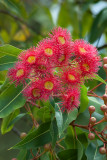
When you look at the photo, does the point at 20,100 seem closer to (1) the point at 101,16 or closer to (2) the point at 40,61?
(2) the point at 40,61

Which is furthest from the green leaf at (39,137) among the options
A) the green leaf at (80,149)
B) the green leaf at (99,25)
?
the green leaf at (99,25)

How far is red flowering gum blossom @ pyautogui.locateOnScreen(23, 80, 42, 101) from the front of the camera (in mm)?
1399

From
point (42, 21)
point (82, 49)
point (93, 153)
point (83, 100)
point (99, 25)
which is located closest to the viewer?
point (82, 49)

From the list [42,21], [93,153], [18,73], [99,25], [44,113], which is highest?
[42,21]

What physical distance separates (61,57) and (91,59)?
0.16 m

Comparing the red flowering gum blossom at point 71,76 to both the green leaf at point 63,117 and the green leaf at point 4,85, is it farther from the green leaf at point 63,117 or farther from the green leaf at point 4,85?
the green leaf at point 4,85

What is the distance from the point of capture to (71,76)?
4.58 ft

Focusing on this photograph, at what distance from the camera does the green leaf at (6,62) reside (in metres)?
1.54

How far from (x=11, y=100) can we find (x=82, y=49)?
0.43m

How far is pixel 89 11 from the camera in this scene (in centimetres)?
378

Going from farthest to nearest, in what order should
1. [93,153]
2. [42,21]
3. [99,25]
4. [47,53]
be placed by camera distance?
[42,21], [99,25], [93,153], [47,53]

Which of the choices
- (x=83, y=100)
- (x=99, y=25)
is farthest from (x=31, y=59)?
(x=99, y=25)

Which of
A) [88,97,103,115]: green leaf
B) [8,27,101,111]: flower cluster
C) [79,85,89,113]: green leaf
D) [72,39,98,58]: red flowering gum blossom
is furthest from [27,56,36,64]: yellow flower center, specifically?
[88,97,103,115]: green leaf

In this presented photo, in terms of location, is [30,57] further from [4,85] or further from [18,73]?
[4,85]
